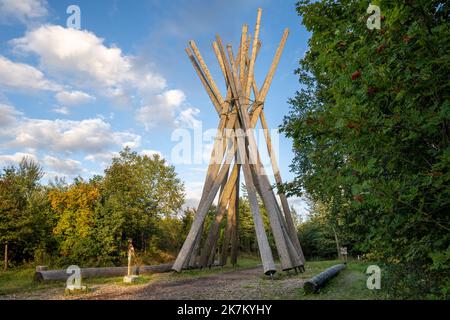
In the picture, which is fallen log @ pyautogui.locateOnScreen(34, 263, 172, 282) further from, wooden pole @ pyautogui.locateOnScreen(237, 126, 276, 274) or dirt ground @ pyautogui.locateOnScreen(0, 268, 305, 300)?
wooden pole @ pyautogui.locateOnScreen(237, 126, 276, 274)

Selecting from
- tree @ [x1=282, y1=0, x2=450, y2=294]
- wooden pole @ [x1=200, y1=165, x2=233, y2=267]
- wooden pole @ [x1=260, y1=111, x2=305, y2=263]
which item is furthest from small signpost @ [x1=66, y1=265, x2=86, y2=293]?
tree @ [x1=282, y1=0, x2=450, y2=294]

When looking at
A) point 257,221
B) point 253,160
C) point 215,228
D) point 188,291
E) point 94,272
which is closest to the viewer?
point 188,291

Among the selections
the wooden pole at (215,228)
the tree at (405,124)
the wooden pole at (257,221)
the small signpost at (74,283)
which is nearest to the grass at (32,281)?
the small signpost at (74,283)

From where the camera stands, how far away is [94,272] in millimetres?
11281

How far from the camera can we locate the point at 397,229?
3.05 meters

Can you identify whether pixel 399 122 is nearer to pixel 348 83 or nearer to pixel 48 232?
pixel 348 83

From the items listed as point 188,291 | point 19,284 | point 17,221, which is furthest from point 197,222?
point 17,221

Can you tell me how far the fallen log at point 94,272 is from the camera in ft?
32.9

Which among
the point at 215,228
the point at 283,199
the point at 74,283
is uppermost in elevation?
the point at 283,199

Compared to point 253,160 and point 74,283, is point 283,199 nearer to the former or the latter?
point 253,160

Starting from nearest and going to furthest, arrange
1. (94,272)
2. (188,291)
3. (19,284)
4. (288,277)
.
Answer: (188,291)
(19,284)
(288,277)
(94,272)

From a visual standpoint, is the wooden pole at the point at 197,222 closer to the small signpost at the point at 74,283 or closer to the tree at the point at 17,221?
the small signpost at the point at 74,283

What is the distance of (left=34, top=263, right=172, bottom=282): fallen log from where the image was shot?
10.0 metres

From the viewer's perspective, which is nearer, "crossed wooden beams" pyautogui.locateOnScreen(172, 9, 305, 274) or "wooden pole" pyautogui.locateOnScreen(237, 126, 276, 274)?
"wooden pole" pyautogui.locateOnScreen(237, 126, 276, 274)
